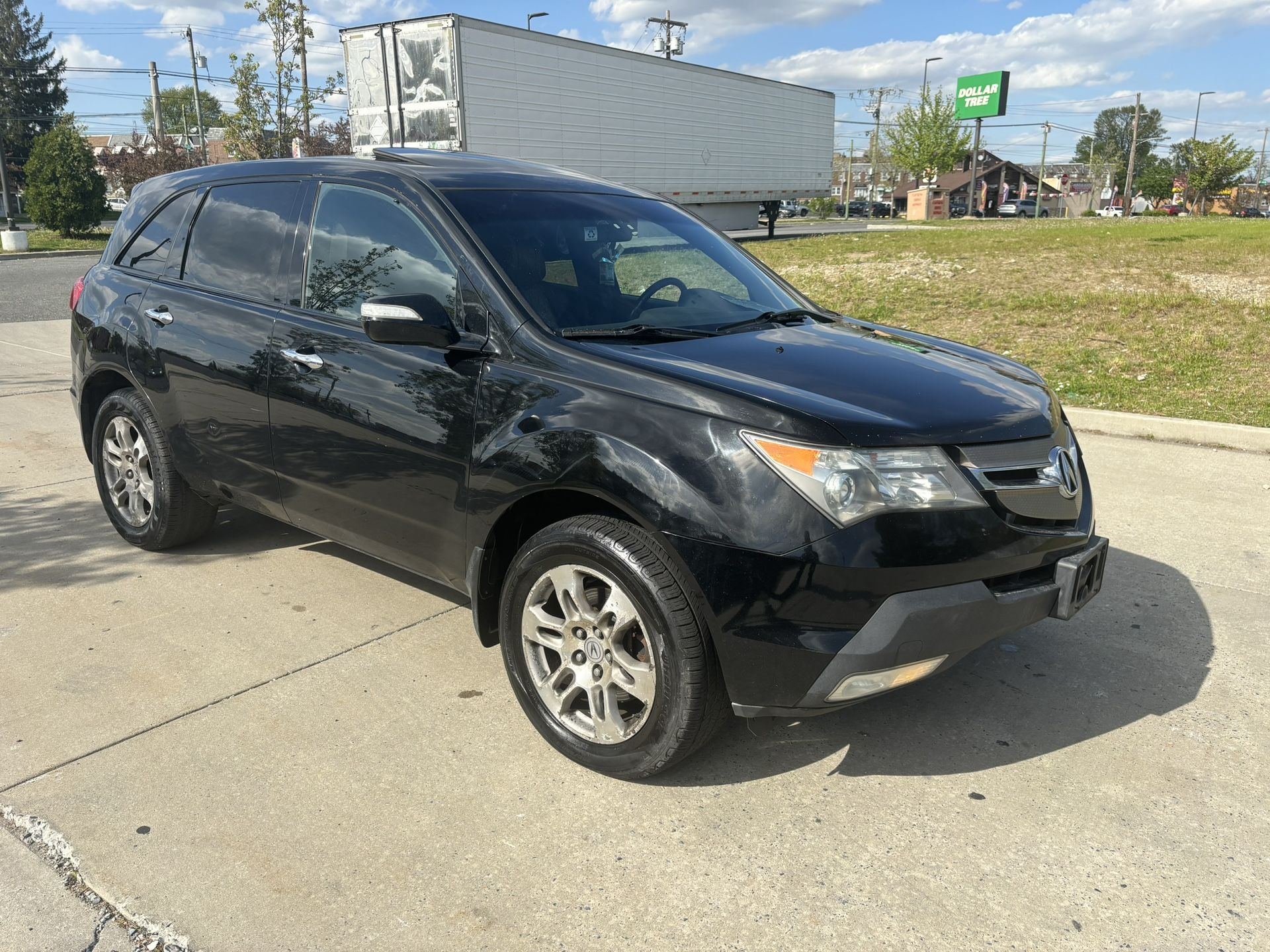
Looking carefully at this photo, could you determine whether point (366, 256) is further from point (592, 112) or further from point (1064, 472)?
point (592, 112)

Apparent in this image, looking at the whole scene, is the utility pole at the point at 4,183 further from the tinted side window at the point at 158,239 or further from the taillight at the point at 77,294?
the tinted side window at the point at 158,239

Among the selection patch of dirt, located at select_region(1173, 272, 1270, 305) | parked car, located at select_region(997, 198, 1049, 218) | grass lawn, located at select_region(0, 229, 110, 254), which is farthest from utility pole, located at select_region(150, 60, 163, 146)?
parked car, located at select_region(997, 198, 1049, 218)

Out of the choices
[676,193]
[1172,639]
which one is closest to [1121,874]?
[1172,639]

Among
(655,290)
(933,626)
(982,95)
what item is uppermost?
(982,95)

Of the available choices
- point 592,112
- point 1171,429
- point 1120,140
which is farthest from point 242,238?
point 1120,140

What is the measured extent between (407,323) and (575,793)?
1556 millimetres

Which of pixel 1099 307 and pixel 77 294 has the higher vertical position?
pixel 77 294

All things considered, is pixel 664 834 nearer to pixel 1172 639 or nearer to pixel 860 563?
pixel 860 563

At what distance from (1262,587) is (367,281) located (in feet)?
13.5

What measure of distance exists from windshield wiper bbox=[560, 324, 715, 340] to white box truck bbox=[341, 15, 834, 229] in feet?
29.1

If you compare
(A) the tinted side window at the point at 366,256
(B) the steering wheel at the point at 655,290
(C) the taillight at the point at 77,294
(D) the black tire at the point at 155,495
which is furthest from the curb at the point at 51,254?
(B) the steering wheel at the point at 655,290

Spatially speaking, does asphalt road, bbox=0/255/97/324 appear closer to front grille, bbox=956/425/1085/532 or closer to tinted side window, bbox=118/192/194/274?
tinted side window, bbox=118/192/194/274

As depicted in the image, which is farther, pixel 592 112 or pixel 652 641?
pixel 592 112

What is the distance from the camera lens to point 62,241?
3123 centimetres
